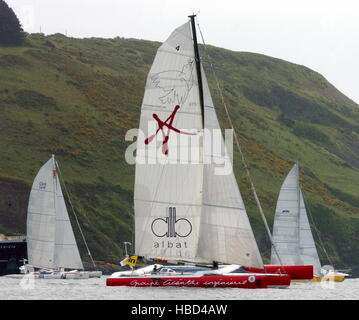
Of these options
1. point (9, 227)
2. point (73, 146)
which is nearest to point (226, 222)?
point (9, 227)

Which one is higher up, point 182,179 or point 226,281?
point 182,179

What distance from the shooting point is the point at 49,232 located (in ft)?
267

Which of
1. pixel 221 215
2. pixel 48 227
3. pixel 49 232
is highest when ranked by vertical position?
pixel 221 215

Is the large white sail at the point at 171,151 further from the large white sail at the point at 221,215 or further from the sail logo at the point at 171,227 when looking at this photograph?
the large white sail at the point at 221,215

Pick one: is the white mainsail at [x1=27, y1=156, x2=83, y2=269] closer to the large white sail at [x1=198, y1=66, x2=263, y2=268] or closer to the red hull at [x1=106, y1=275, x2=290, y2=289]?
the red hull at [x1=106, y1=275, x2=290, y2=289]

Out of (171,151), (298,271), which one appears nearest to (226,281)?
(171,151)

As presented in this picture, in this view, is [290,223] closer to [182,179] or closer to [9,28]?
[182,179]

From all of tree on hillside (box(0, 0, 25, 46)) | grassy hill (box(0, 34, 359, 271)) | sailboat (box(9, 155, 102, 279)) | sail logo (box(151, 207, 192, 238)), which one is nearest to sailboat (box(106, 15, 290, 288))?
sail logo (box(151, 207, 192, 238))

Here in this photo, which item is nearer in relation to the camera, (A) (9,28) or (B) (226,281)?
(B) (226,281)

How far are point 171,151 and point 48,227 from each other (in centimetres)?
2618

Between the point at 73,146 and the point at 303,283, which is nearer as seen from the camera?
the point at 303,283

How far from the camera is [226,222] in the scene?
56875mm

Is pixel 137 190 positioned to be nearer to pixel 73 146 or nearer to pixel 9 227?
pixel 9 227
